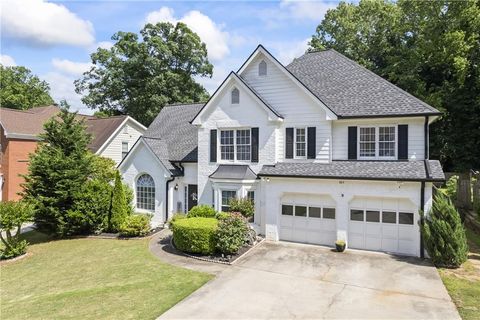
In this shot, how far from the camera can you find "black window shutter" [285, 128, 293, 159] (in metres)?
18.6

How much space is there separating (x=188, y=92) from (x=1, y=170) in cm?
2371

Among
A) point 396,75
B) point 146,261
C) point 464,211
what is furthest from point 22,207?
point 396,75

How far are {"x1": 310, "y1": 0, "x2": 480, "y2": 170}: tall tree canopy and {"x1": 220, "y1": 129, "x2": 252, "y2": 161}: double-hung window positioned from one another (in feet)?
55.0

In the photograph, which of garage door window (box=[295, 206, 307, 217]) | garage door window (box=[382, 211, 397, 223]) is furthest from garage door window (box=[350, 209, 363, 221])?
garage door window (box=[295, 206, 307, 217])

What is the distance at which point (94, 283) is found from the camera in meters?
13.1

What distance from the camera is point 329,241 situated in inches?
666

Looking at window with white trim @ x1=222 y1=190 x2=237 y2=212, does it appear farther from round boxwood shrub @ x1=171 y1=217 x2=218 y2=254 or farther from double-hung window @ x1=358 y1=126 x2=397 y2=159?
double-hung window @ x1=358 y1=126 x2=397 y2=159

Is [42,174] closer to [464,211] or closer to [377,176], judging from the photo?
[377,176]

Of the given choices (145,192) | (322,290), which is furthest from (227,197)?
(322,290)

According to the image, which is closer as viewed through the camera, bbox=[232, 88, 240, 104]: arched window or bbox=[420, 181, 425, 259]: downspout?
bbox=[420, 181, 425, 259]: downspout

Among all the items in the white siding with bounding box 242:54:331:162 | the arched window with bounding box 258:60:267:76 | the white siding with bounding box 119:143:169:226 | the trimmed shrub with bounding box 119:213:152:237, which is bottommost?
the trimmed shrub with bounding box 119:213:152:237

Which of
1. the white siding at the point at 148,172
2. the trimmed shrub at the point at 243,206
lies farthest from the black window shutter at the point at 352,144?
the white siding at the point at 148,172

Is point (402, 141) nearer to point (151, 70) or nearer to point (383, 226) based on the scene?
point (383, 226)

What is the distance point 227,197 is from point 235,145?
307 cm
